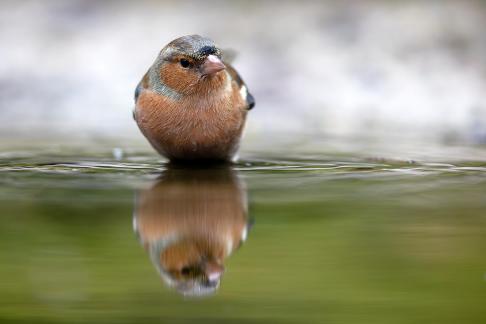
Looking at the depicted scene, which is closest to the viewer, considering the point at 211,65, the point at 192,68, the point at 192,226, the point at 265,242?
the point at 265,242

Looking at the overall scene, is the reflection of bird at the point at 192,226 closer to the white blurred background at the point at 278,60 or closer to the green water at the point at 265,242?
the green water at the point at 265,242

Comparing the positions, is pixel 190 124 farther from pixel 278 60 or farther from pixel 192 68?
pixel 278 60

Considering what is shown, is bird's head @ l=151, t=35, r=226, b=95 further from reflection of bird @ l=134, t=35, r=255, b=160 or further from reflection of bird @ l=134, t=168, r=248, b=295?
reflection of bird @ l=134, t=168, r=248, b=295

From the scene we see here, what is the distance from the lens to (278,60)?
35.0ft

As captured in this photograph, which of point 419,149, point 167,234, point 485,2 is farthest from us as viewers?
point 485,2

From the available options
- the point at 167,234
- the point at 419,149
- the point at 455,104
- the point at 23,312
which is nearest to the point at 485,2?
the point at 455,104

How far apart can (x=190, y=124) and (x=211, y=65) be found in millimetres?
369

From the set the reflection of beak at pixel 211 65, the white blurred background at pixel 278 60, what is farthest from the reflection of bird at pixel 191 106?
the white blurred background at pixel 278 60

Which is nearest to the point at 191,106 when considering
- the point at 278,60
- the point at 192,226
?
the point at 192,226

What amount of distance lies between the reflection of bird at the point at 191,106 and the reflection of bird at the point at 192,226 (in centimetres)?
39

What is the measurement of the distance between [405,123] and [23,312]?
6.48 m

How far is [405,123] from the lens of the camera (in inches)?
351

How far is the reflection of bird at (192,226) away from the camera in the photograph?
3.22 metres

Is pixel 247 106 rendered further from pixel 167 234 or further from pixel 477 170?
pixel 167 234
